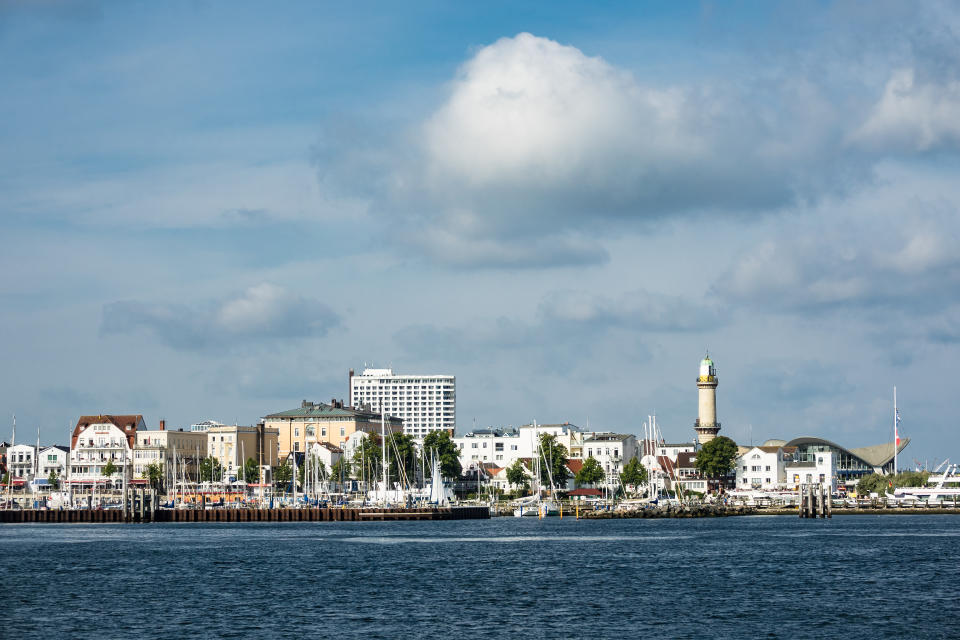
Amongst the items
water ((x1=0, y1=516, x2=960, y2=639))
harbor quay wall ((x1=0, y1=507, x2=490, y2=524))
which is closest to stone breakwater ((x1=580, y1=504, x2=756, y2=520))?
harbor quay wall ((x1=0, y1=507, x2=490, y2=524))

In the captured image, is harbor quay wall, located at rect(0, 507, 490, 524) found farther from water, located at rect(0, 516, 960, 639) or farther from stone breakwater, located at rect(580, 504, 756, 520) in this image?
water, located at rect(0, 516, 960, 639)

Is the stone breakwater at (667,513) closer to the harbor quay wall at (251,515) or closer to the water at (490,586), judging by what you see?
the harbor quay wall at (251,515)

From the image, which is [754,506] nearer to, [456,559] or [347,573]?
[456,559]

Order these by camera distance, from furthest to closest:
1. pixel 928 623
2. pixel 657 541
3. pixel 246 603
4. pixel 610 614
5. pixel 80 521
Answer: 1. pixel 80 521
2. pixel 657 541
3. pixel 246 603
4. pixel 610 614
5. pixel 928 623

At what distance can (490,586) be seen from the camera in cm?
7238

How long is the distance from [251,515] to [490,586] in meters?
108

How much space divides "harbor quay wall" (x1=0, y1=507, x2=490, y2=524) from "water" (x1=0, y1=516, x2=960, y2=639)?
42149 millimetres

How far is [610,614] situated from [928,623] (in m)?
13.6

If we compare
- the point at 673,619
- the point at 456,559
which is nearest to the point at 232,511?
the point at 456,559

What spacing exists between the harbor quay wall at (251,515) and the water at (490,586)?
4215 cm

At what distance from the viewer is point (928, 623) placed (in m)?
54.8

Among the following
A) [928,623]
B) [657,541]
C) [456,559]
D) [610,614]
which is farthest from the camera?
[657,541]

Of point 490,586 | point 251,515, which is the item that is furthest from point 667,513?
point 490,586

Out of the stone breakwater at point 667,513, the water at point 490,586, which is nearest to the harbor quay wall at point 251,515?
the stone breakwater at point 667,513
